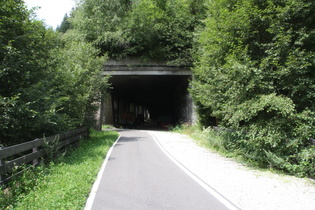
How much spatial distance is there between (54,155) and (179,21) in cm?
1714

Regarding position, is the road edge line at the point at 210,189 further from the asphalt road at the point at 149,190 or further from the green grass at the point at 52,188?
the green grass at the point at 52,188

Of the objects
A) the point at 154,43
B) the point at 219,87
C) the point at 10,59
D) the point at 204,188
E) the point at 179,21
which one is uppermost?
the point at 179,21

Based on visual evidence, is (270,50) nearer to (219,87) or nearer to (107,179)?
(219,87)

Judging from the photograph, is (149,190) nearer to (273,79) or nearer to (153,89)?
(273,79)

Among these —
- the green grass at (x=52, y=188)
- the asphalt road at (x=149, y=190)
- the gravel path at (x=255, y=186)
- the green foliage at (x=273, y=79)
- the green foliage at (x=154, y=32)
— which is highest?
the green foliage at (x=154, y=32)

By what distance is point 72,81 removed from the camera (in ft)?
35.6

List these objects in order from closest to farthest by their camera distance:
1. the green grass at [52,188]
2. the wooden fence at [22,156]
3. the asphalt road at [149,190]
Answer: the green grass at [52,188]
the asphalt road at [149,190]
the wooden fence at [22,156]

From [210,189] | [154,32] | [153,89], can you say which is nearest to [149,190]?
[210,189]

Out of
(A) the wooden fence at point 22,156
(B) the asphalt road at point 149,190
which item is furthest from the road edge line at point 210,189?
(A) the wooden fence at point 22,156

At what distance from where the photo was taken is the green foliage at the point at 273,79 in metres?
7.04

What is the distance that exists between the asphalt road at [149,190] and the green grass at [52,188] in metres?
0.37

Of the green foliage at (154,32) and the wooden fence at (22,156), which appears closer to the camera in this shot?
the wooden fence at (22,156)

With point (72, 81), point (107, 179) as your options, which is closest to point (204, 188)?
point (107, 179)

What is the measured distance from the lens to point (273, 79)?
25.4 ft
